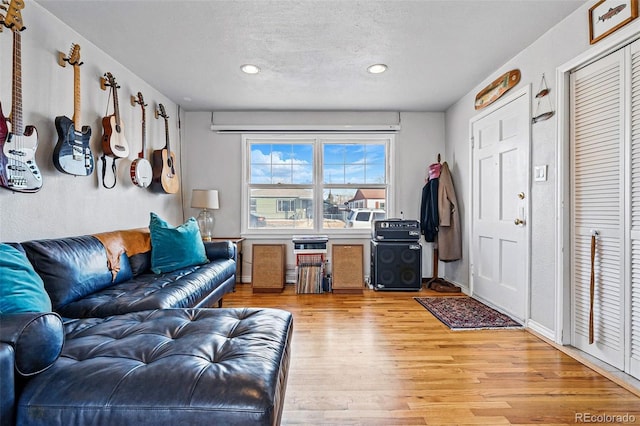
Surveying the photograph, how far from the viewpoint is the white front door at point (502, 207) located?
2684 mm

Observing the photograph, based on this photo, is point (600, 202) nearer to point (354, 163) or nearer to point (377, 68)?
point (377, 68)

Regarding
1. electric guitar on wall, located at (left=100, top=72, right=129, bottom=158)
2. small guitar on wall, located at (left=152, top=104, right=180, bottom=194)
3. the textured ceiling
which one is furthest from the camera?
small guitar on wall, located at (left=152, top=104, right=180, bottom=194)

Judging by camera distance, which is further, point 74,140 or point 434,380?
point 74,140

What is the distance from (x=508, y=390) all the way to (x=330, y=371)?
95 cm

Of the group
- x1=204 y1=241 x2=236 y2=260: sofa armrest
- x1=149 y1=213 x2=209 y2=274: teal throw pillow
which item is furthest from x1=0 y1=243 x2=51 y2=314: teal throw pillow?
x1=204 y1=241 x2=236 y2=260: sofa armrest

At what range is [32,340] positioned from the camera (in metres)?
0.98

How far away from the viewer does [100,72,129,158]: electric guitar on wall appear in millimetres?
2576

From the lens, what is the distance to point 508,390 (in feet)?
5.63

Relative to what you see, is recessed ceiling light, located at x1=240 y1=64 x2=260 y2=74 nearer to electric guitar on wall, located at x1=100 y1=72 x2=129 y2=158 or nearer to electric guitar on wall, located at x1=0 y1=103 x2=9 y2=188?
electric guitar on wall, located at x1=100 y1=72 x2=129 y2=158

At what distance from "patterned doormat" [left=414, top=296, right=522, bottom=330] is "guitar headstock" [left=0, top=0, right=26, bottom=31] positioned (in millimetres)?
3430

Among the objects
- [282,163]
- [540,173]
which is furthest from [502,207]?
[282,163]

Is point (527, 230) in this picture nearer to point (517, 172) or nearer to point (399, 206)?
point (517, 172)

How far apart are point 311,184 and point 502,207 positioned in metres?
2.24

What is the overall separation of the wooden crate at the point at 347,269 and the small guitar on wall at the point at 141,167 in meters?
2.10
